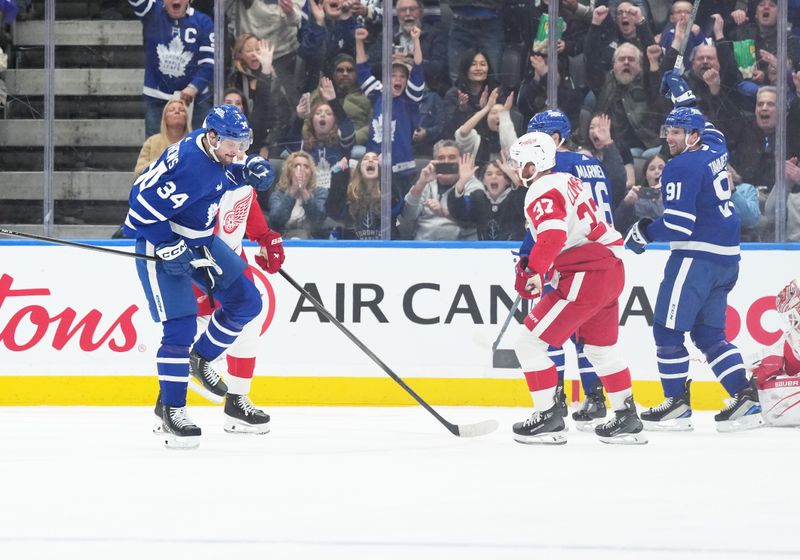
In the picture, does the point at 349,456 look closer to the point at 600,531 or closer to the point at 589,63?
the point at 600,531

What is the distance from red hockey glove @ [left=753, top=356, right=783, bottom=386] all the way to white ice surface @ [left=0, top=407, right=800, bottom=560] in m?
0.22

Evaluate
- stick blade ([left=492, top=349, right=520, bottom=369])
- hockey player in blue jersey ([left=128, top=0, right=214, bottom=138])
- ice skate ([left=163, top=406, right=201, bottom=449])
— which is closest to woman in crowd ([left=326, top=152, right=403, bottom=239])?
hockey player in blue jersey ([left=128, top=0, right=214, bottom=138])

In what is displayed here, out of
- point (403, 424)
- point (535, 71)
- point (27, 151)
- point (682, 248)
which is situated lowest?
point (403, 424)

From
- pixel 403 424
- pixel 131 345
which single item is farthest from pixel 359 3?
pixel 403 424

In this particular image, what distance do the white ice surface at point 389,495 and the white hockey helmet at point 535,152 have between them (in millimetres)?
969

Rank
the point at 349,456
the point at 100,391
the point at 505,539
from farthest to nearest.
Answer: the point at 100,391 < the point at 349,456 < the point at 505,539

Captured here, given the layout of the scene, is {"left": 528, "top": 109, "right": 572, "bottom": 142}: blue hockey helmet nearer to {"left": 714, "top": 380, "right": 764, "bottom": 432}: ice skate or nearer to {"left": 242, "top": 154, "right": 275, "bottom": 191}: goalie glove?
{"left": 242, "top": 154, "right": 275, "bottom": 191}: goalie glove

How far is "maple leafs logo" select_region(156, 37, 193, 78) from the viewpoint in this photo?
7281mm

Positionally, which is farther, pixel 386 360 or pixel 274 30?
pixel 274 30

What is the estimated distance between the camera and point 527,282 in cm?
423

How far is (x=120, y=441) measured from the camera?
14.8ft

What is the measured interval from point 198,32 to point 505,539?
16.8 feet

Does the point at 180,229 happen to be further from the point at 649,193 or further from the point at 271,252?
the point at 649,193

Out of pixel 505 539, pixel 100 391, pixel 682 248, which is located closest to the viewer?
pixel 505 539
